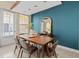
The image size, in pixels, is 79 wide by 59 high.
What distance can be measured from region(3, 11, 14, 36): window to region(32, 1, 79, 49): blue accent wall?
228 centimetres

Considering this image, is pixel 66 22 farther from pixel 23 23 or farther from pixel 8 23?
pixel 8 23

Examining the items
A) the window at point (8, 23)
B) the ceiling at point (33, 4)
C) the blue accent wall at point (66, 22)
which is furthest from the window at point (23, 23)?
the blue accent wall at point (66, 22)

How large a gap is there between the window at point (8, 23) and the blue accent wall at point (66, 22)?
2.28 m

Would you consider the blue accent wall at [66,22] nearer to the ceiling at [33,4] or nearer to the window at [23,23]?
the ceiling at [33,4]

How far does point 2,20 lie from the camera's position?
470 cm

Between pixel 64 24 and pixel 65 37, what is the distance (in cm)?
68

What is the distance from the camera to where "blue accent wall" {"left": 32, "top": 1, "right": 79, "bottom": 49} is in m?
4.10

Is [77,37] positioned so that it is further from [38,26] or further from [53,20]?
[38,26]

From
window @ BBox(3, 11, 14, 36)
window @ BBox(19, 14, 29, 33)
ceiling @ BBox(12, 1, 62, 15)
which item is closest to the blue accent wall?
ceiling @ BBox(12, 1, 62, 15)

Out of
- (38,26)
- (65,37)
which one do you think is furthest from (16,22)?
(65,37)

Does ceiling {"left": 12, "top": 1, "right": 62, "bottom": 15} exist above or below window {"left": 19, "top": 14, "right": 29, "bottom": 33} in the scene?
above

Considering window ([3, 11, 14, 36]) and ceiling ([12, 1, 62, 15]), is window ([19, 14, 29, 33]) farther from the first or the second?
ceiling ([12, 1, 62, 15])

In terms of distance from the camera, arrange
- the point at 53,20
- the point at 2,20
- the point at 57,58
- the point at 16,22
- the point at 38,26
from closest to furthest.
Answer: the point at 57,58, the point at 2,20, the point at 53,20, the point at 16,22, the point at 38,26

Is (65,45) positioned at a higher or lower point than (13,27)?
lower
